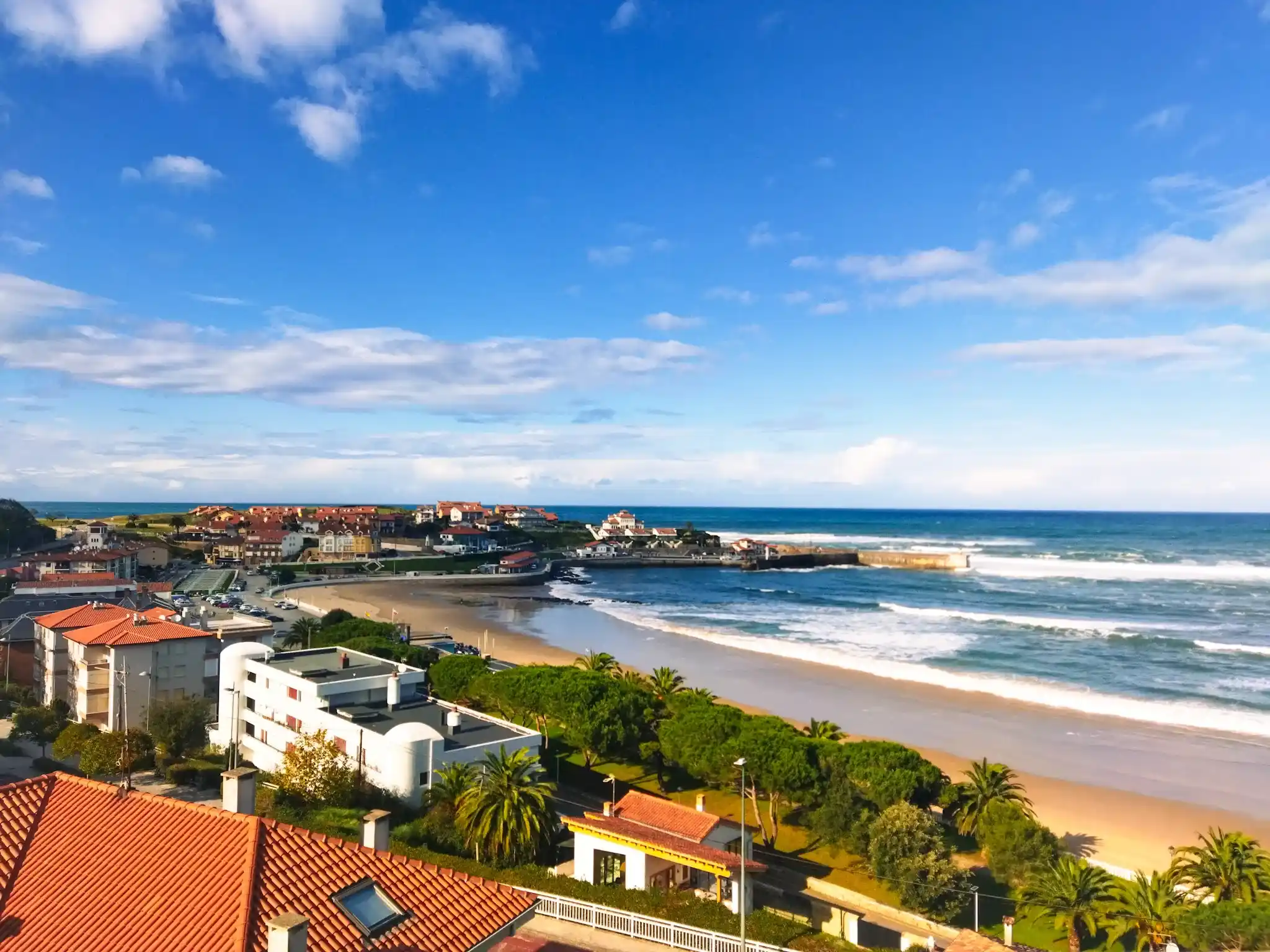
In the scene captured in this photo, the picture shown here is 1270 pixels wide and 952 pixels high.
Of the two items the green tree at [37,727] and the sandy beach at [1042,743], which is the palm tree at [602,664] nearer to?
the sandy beach at [1042,743]

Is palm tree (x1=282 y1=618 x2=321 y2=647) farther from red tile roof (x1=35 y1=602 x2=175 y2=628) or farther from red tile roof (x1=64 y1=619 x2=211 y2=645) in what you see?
red tile roof (x1=64 y1=619 x2=211 y2=645)

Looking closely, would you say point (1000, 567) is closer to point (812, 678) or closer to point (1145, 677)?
point (1145, 677)

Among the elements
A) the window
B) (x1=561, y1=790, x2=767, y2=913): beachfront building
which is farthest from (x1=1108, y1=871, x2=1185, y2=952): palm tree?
the window

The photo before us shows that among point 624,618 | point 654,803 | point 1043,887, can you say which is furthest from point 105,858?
point 624,618

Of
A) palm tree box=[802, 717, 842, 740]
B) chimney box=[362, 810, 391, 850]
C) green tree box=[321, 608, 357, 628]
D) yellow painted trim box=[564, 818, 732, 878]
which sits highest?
chimney box=[362, 810, 391, 850]

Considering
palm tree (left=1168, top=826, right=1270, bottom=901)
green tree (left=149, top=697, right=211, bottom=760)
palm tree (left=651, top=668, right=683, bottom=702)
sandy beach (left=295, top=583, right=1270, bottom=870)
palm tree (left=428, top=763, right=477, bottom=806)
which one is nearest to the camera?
palm tree (left=1168, top=826, right=1270, bottom=901)

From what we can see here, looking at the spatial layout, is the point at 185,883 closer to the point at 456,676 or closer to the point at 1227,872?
the point at 1227,872

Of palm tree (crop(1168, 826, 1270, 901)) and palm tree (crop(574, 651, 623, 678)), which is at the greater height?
palm tree (crop(574, 651, 623, 678))
